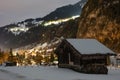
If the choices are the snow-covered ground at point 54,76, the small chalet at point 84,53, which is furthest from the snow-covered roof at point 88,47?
the snow-covered ground at point 54,76

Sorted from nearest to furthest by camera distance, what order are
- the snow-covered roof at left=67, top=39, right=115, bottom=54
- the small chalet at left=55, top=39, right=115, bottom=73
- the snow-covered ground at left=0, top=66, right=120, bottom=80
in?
the snow-covered ground at left=0, top=66, right=120, bottom=80 → the small chalet at left=55, top=39, right=115, bottom=73 → the snow-covered roof at left=67, top=39, right=115, bottom=54

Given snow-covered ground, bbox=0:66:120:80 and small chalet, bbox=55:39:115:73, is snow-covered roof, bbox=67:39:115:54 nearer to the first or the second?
small chalet, bbox=55:39:115:73

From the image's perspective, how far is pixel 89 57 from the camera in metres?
49.5

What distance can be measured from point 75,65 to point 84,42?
446 centimetres

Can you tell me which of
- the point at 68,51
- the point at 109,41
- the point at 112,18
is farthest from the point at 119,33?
the point at 68,51

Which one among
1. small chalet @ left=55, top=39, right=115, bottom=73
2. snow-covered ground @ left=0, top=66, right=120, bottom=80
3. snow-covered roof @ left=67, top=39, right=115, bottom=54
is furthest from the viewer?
snow-covered roof @ left=67, top=39, right=115, bottom=54

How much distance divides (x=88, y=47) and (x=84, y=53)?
111 inches

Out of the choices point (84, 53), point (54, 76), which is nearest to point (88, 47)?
point (84, 53)

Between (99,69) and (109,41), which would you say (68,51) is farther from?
(109,41)

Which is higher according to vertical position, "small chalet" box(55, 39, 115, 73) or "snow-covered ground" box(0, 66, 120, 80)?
"small chalet" box(55, 39, 115, 73)

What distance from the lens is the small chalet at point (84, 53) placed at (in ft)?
163

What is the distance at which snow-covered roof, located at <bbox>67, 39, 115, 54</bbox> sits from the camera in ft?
165

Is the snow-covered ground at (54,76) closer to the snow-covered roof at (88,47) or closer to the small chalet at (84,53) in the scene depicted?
the small chalet at (84,53)

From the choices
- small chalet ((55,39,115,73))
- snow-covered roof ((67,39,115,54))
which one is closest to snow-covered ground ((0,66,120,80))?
small chalet ((55,39,115,73))
